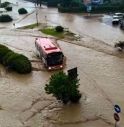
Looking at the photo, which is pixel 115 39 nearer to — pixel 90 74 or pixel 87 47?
pixel 87 47

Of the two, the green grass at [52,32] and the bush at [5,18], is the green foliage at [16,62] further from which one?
the bush at [5,18]

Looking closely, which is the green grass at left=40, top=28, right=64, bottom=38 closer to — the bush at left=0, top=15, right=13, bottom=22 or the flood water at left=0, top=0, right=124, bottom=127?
the flood water at left=0, top=0, right=124, bottom=127

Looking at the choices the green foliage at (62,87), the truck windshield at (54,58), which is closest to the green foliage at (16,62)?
the truck windshield at (54,58)

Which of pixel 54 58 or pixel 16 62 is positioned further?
pixel 16 62

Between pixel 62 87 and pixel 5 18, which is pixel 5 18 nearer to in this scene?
pixel 5 18

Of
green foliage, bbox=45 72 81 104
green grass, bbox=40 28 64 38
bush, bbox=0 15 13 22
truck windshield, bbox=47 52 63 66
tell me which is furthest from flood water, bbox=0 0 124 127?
bush, bbox=0 15 13 22

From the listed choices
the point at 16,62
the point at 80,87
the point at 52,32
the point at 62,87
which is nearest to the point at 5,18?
the point at 52,32
